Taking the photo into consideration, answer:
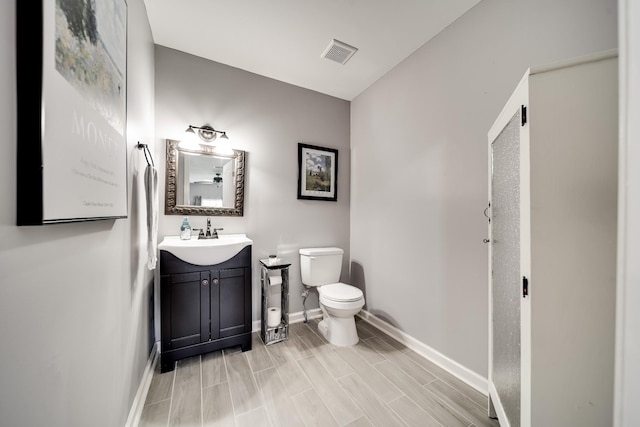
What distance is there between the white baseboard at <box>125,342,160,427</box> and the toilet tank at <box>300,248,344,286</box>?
134cm

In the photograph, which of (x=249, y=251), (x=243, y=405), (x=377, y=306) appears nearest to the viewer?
(x=243, y=405)

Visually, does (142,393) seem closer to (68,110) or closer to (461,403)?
(68,110)

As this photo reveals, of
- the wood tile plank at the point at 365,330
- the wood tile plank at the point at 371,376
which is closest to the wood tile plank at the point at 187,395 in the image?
the wood tile plank at the point at 371,376

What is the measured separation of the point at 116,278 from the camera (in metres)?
1.03

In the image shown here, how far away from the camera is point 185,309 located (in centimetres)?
167

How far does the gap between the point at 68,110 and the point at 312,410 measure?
1744 mm

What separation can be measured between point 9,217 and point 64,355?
448 mm

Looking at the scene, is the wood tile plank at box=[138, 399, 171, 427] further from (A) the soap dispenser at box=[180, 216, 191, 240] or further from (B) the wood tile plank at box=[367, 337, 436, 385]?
(B) the wood tile plank at box=[367, 337, 436, 385]

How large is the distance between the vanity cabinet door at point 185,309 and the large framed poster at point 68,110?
0.90m

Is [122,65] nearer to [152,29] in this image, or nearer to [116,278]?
[116,278]

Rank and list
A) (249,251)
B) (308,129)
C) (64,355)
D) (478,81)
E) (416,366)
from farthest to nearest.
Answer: (308,129) < (249,251) < (416,366) < (478,81) < (64,355)

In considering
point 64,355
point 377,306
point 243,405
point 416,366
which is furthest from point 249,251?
point 416,366

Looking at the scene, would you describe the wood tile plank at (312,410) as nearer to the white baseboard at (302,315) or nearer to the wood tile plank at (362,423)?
the wood tile plank at (362,423)

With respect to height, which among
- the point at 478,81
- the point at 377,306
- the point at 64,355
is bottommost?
the point at 377,306
